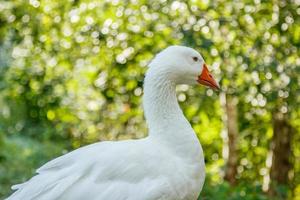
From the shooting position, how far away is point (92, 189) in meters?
3.99

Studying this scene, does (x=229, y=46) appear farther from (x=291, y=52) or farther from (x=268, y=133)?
(x=268, y=133)

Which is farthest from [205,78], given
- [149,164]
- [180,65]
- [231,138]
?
[231,138]

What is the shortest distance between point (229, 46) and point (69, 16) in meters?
2.41

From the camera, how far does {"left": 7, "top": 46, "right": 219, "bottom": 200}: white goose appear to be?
3.98 metres

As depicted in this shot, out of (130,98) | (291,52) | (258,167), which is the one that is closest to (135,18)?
(130,98)

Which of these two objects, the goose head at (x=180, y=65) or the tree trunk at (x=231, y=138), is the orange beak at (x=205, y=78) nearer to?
the goose head at (x=180, y=65)

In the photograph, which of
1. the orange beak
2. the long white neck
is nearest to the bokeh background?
the orange beak

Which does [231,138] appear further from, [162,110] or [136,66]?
[162,110]

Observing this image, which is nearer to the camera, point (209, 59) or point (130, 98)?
point (209, 59)

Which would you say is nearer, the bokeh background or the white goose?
the white goose

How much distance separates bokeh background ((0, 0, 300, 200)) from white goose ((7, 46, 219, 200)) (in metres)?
1.98

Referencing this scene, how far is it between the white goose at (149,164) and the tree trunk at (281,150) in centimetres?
567

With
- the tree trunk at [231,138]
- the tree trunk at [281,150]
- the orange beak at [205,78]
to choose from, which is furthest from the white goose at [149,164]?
the tree trunk at [281,150]

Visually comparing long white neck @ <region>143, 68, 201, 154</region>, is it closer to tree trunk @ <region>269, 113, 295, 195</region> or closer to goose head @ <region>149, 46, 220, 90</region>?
goose head @ <region>149, 46, 220, 90</region>
